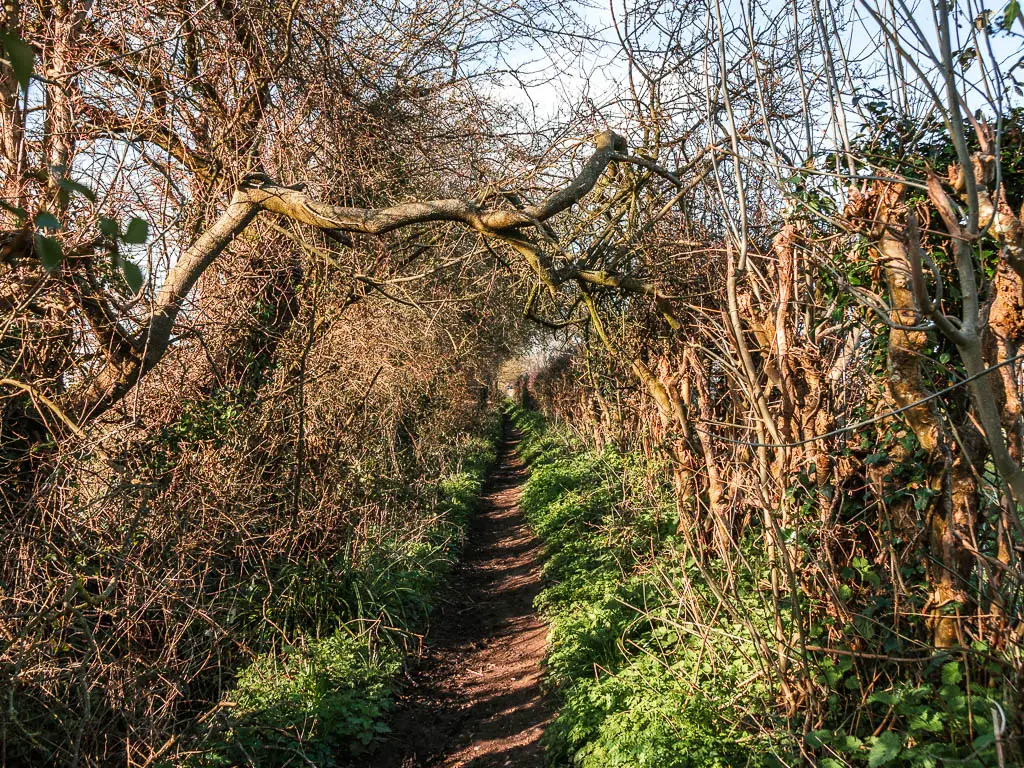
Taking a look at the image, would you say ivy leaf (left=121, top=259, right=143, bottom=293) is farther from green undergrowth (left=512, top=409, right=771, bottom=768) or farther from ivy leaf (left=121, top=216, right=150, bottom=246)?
green undergrowth (left=512, top=409, right=771, bottom=768)

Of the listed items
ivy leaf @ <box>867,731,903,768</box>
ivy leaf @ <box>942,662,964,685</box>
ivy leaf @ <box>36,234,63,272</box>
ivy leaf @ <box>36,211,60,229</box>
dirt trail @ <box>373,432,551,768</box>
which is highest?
ivy leaf @ <box>36,211,60,229</box>

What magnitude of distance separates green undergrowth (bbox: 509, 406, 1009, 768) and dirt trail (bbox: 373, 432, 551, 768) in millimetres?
432

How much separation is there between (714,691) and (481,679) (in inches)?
130

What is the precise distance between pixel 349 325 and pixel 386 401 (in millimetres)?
2814

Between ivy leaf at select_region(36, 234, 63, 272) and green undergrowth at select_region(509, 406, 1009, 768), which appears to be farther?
green undergrowth at select_region(509, 406, 1009, 768)

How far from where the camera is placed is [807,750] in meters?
4.09

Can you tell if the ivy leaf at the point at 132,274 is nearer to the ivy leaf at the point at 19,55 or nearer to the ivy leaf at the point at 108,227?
the ivy leaf at the point at 108,227

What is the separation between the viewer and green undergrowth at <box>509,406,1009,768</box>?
3676 millimetres

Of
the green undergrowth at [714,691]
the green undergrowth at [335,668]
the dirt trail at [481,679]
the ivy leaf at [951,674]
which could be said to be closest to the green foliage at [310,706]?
the green undergrowth at [335,668]

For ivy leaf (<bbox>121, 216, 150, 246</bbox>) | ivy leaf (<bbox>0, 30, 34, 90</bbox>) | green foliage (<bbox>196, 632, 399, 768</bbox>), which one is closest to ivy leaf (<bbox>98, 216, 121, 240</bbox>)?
ivy leaf (<bbox>121, 216, 150, 246</bbox>)

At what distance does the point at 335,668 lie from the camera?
668cm

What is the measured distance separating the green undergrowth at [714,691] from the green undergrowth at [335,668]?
61.0 inches

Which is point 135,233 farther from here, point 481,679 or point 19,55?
point 481,679

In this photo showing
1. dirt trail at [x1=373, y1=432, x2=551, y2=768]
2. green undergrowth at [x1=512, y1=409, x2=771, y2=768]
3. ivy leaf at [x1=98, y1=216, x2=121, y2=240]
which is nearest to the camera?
ivy leaf at [x1=98, y1=216, x2=121, y2=240]
